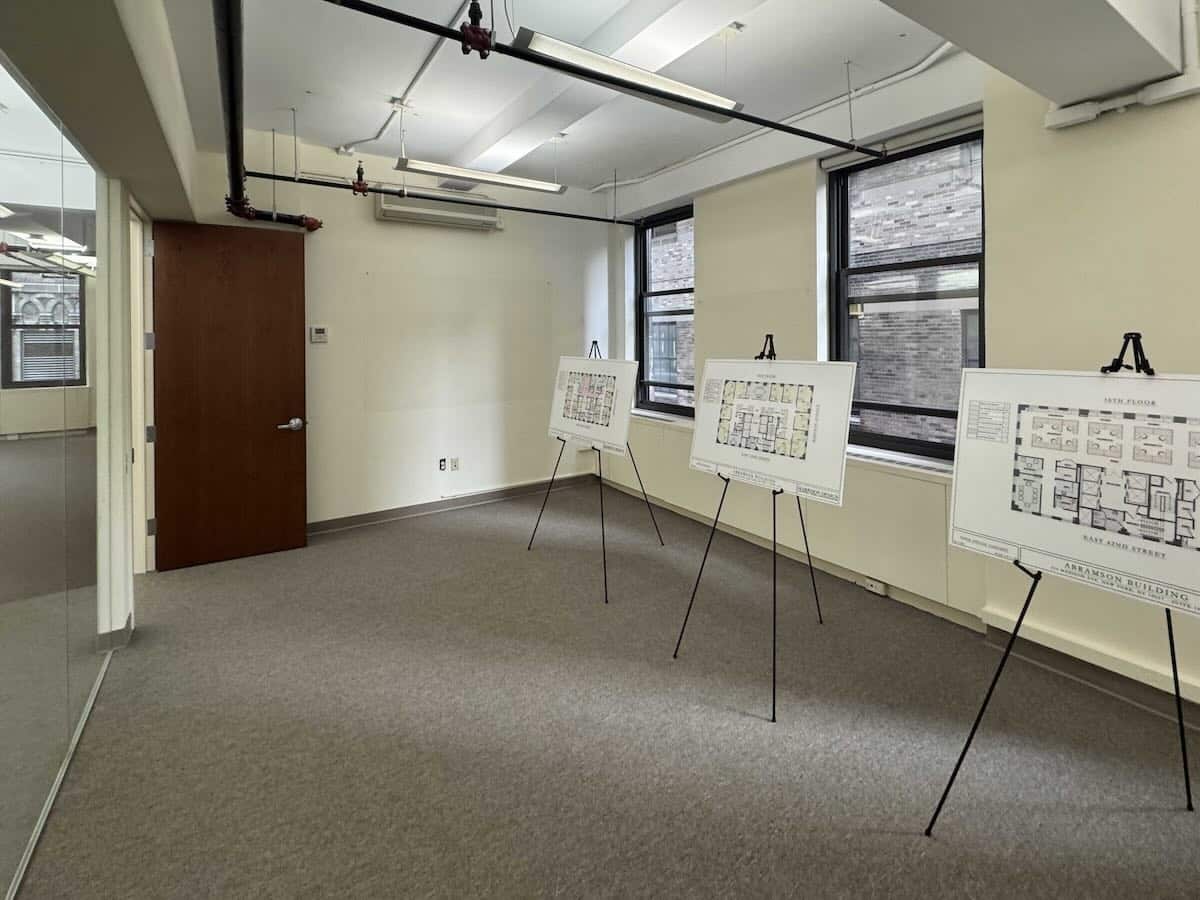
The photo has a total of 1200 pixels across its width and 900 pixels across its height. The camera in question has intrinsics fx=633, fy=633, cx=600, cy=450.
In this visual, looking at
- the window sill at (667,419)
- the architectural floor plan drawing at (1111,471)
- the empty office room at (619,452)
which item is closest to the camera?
the architectural floor plan drawing at (1111,471)

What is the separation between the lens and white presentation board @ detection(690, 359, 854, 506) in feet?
9.22

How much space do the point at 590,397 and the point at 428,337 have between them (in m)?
1.98

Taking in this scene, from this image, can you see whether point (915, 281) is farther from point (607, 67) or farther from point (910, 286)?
point (607, 67)

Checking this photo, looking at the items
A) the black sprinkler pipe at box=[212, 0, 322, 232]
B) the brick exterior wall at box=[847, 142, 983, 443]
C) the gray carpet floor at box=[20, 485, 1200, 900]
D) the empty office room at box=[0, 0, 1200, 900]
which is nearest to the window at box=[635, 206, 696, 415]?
the empty office room at box=[0, 0, 1200, 900]

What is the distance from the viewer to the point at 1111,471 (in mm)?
1962

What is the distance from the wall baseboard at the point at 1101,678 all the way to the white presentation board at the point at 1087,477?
120cm

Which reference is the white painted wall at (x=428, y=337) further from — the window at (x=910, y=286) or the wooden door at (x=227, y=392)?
the window at (x=910, y=286)

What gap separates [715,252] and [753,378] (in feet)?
8.11

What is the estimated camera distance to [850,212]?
447cm

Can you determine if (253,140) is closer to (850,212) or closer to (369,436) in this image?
(369,436)

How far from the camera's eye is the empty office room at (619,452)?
1.94 metres

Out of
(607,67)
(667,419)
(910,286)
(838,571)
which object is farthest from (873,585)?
(607,67)

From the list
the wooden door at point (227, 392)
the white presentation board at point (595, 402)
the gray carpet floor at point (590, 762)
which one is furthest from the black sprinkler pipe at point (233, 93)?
the gray carpet floor at point (590, 762)

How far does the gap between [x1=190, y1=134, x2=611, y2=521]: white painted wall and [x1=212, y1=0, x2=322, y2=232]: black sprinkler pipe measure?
1.20ft
